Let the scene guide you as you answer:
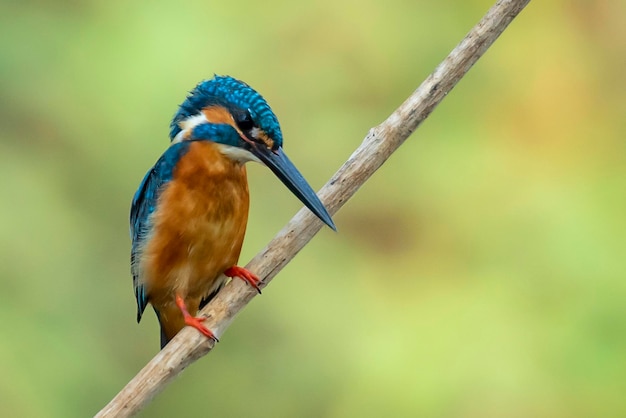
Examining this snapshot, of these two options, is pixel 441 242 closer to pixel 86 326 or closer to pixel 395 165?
pixel 395 165

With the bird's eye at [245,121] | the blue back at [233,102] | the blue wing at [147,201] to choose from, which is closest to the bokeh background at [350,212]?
the blue wing at [147,201]

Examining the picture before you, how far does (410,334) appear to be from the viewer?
7.02 ft

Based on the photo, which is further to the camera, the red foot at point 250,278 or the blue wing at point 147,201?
the blue wing at point 147,201

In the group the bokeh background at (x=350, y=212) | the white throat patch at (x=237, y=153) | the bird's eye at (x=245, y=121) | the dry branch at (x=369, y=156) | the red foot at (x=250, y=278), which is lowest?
the bokeh background at (x=350, y=212)

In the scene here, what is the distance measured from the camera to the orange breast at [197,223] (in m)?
1.60

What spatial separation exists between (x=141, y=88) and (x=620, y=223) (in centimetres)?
124

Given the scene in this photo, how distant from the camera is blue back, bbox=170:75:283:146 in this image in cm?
148

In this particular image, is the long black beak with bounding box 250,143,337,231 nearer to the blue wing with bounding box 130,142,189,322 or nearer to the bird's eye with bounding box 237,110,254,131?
the bird's eye with bounding box 237,110,254,131

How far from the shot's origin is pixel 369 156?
4.83 feet

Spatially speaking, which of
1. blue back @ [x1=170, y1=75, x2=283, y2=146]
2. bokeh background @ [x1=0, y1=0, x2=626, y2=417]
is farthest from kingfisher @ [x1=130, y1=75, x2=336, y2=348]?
bokeh background @ [x1=0, y1=0, x2=626, y2=417]

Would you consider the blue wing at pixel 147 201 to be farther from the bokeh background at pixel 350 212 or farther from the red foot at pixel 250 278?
the bokeh background at pixel 350 212

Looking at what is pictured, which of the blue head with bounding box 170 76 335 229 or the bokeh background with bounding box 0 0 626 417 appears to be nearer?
the blue head with bounding box 170 76 335 229

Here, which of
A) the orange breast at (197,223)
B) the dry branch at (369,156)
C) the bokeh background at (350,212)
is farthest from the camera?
the bokeh background at (350,212)

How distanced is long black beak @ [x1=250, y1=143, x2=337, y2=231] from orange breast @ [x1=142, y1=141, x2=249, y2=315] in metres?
0.12
